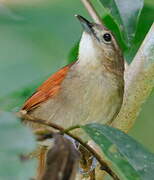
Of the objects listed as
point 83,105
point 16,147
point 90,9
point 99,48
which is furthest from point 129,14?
point 16,147

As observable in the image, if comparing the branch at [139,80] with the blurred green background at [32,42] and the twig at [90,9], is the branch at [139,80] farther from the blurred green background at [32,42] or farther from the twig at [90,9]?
the blurred green background at [32,42]

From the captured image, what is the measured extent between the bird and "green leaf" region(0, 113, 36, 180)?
158cm

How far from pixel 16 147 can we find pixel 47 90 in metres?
1.82

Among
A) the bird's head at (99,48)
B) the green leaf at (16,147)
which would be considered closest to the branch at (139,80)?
the bird's head at (99,48)

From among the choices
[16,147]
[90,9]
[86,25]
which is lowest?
[86,25]

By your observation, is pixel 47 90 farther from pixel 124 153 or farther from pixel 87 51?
pixel 124 153

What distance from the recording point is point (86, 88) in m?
2.87

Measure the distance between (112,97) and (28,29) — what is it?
0.54 metres

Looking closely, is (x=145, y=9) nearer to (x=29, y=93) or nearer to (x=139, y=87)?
(x=139, y=87)

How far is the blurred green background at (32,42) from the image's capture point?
2557 mm

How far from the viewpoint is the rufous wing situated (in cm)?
293

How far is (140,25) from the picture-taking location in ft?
9.95

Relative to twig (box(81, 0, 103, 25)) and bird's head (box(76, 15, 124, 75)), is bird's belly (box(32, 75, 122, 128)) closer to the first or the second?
bird's head (box(76, 15, 124, 75))

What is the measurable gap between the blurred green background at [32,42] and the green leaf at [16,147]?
116 centimetres
